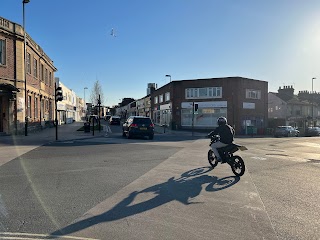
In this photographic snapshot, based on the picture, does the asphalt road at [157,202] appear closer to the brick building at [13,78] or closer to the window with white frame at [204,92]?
the brick building at [13,78]

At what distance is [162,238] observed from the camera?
4.25 meters

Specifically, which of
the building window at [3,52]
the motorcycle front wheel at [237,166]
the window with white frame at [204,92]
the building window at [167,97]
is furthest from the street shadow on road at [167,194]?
the building window at [167,97]

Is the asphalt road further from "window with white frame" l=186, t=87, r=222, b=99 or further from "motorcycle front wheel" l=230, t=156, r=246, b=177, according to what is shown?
"window with white frame" l=186, t=87, r=222, b=99

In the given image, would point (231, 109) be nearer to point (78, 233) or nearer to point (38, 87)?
point (38, 87)

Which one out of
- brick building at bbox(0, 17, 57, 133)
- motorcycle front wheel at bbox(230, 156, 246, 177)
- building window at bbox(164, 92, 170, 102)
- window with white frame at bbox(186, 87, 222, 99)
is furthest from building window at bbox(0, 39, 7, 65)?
building window at bbox(164, 92, 170, 102)

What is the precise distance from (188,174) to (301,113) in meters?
62.7

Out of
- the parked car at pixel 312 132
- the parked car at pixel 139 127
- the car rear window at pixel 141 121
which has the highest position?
the car rear window at pixel 141 121

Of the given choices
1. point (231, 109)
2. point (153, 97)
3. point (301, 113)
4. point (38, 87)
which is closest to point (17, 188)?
point (38, 87)

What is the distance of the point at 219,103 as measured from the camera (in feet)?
134

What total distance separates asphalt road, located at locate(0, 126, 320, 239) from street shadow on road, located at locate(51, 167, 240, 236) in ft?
0.06

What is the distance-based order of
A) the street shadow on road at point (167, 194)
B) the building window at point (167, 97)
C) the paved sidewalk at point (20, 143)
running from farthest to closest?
the building window at point (167, 97), the paved sidewalk at point (20, 143), the street shadow on road at point (167, 194)

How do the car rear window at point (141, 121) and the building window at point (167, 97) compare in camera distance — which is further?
the building window at point (167, 97)

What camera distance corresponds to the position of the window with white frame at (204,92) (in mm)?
41062

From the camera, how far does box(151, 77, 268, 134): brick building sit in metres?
40.3
